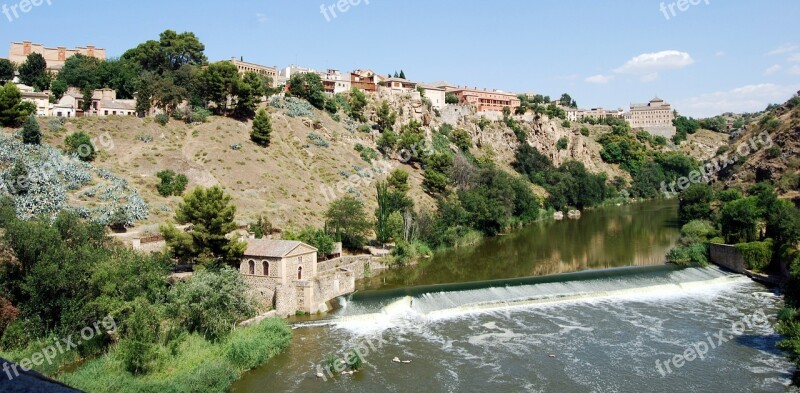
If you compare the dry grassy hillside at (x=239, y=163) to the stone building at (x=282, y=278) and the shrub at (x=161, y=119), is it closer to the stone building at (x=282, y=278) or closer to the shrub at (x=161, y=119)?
the shrub at (x=161, y=119)

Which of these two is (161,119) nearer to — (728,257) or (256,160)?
(256,160)

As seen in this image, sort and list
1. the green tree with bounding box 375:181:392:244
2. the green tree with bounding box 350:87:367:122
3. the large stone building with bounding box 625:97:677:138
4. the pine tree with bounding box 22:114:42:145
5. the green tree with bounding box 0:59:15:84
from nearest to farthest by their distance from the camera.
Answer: the pine tree with bounding box 22:114:42:145 < the green tree with bounding box 375:181:392:244 < the green tree with bounding box 0:59:15:84 < the green tree with bounding box 350:87:367:122 < the large stone building with bounding box 625:97:677:138

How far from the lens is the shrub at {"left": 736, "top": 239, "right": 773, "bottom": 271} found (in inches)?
1401

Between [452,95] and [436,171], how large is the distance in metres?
41.6

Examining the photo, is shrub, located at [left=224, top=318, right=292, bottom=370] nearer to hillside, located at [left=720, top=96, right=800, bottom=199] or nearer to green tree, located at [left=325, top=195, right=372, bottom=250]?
green tree, located at [left=325, top=195, right=372, bottom=250]

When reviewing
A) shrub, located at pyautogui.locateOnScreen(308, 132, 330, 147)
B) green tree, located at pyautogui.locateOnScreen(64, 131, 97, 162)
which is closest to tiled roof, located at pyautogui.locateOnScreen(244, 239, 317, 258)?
green tree, located at pyautogui.locateOnScreen(64, 131, 97, 162)

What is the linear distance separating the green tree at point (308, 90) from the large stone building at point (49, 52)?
27.3 m

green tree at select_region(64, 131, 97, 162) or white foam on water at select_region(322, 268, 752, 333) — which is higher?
green tree at select_region(64, 131, 97, 162)

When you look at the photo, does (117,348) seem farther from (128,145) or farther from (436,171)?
(436,171)

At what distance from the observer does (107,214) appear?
3531 cm

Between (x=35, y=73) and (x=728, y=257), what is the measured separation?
71.1 metres

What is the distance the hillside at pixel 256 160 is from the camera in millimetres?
45062

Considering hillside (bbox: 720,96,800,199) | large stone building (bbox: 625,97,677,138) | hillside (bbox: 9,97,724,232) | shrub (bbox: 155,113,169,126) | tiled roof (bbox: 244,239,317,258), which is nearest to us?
tiled roof (bbox: 244,239,317,258)

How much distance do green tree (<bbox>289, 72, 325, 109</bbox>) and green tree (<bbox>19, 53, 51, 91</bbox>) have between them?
89.1 feet
